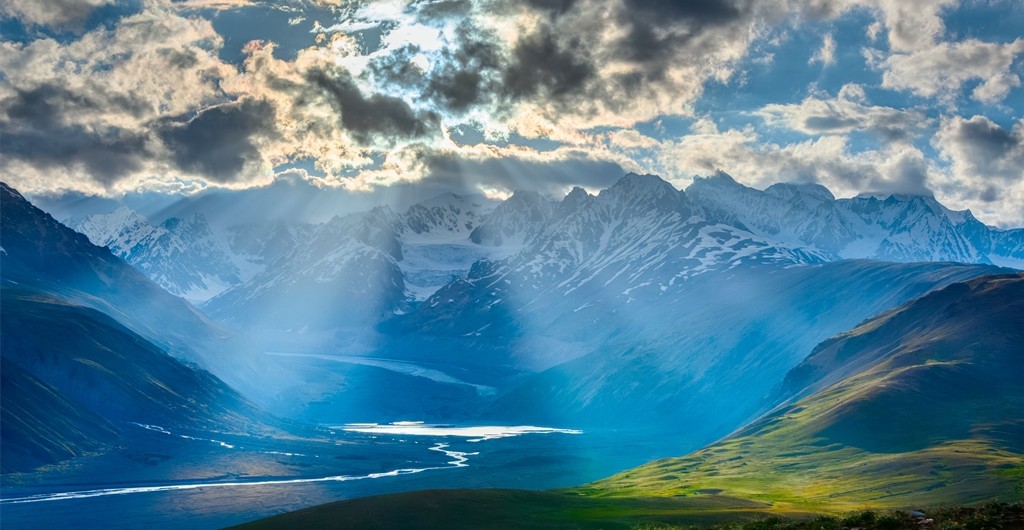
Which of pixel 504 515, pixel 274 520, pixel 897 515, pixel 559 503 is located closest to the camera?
pixel 897 515

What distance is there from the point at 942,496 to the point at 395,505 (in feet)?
308

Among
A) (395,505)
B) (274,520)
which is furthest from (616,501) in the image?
(274,520)

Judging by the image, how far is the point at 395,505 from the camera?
5571 inches

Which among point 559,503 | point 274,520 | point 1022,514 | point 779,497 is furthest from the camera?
point 779,497

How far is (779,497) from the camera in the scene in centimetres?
19638

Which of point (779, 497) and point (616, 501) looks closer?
point (616, 501)

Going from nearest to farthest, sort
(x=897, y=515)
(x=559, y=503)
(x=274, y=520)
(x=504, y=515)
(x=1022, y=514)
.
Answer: (x=1022, y=514), (x=897, y=515), (x=274, y=520), (x=504, y=515), (x=559, y=503)

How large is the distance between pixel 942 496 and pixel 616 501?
181 ft

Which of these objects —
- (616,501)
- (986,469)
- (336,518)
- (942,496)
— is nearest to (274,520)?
(336,518)

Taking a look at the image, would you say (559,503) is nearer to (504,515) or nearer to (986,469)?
(504,515)

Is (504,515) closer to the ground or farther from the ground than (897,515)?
farther from the ground

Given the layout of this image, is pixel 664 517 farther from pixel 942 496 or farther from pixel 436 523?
pixel 942 496

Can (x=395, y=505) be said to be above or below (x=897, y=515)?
above

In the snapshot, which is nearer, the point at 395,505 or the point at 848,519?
the point at 848,519
